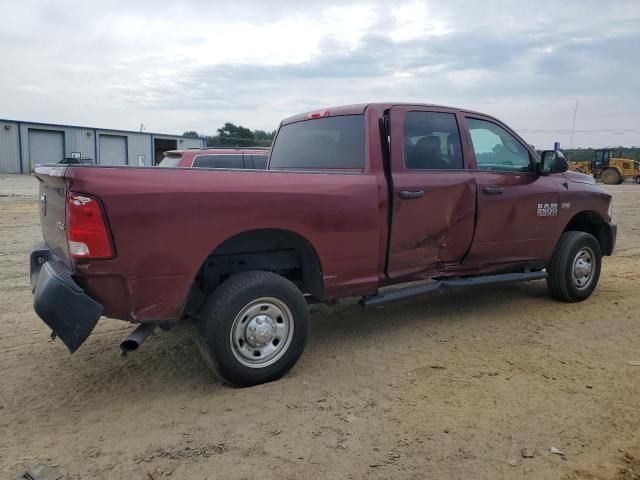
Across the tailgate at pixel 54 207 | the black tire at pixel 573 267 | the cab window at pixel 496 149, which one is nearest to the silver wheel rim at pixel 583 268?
the black tire at pixel 573 267

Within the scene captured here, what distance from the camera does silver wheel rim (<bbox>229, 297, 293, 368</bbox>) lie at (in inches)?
140

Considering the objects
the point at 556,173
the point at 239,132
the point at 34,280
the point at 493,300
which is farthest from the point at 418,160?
the point at 239,132

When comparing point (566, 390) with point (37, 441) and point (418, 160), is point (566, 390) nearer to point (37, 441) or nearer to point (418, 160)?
point (418, 160)

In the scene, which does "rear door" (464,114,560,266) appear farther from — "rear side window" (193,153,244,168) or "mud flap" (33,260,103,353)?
"rear side window" (193,153,244,168)

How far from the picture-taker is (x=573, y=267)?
564 centimetres

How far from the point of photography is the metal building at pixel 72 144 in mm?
36969

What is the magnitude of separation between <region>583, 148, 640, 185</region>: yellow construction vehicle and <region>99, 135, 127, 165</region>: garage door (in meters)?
35.8

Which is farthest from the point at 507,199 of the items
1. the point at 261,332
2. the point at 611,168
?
the point at 611,168

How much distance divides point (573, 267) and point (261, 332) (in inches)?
148

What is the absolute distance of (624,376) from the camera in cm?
386

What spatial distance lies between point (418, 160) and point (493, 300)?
227 centimetres

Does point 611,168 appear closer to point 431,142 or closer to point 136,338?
point 431,142

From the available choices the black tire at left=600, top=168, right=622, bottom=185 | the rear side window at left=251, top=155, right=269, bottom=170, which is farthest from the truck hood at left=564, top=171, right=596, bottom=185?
the black tire at left=600, top=168, right=622, bottom=185

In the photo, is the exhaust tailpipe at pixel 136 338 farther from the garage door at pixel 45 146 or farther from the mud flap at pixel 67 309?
the garage door at pixel 45 146
